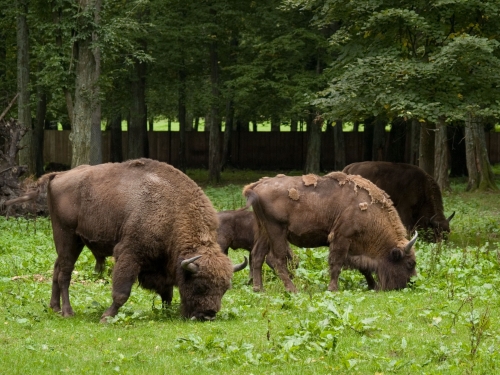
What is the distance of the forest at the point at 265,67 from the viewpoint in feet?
63.0

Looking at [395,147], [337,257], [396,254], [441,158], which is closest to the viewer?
[396,254]

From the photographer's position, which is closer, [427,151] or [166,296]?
[166,296]

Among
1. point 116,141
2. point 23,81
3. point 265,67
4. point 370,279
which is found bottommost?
point 370,279

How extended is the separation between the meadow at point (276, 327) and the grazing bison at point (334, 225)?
417mm

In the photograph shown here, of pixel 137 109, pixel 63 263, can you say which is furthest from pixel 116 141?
pixel 63 263

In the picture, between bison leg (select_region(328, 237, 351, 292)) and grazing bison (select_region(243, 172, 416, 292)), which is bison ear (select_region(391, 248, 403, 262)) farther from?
bison leg (select_region(328, 237, 351, 292))

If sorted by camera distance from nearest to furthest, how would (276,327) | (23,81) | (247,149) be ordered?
(276,327)
(23,81)
(247,149)

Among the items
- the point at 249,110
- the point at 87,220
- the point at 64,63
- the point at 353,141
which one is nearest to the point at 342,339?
the point at 87,220

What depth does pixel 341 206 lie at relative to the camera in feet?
45.0

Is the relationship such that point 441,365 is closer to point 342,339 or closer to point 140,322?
point 342,339

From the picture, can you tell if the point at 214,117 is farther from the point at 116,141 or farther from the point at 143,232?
the point at 143,232

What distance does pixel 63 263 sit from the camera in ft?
38.4

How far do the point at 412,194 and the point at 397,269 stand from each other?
6.58 m

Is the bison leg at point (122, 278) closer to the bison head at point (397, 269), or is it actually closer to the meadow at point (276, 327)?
the meadow at point (276, 327)
